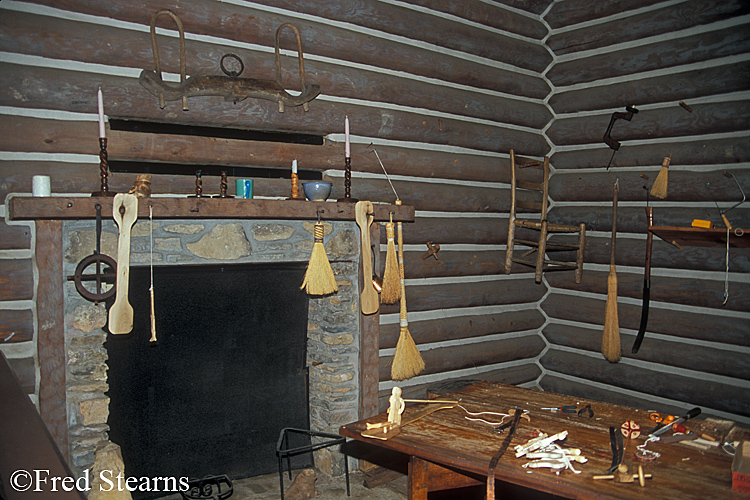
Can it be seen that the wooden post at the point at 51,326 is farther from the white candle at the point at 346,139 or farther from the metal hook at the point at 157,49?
the white candle at the point at 346,139

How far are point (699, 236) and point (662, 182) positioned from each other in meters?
0.60

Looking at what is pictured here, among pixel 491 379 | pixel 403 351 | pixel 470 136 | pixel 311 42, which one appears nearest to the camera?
pixel 311 42

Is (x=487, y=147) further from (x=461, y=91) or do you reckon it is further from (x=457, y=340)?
(x=457, y=340)

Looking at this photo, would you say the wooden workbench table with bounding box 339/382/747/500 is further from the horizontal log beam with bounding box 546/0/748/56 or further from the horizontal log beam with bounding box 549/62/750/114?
the horizontal log beam with bounding box 546/0/748/56

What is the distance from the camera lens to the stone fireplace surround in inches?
129

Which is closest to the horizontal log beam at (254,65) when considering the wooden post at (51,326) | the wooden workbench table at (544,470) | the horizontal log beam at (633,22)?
the horizontal log beam at (633,22)

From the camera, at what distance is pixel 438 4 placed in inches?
185

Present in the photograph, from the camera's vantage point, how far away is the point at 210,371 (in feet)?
12.9

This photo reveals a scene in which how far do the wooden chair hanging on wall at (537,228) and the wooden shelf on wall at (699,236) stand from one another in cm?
72

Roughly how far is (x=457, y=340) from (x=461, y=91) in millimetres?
2256

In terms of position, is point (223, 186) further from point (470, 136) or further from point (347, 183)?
point (470, 136)

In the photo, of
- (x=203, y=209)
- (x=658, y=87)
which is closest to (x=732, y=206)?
(x=658, y=87)

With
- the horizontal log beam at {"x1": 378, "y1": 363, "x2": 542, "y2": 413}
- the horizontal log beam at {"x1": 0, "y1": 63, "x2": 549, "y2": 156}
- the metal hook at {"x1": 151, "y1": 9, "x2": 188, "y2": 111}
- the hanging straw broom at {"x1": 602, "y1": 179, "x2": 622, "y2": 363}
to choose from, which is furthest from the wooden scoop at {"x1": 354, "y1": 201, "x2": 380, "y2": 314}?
the hanging straw broom at {"x1": 602, "y1": 179, "x2": 622, "y2": 363}

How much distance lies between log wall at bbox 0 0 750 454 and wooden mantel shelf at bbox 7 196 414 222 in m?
0.29
